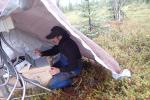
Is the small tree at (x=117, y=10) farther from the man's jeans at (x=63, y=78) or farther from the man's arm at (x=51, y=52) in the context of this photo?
the man's jeans at (x=63, y=78)

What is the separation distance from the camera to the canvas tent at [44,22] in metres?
4.97

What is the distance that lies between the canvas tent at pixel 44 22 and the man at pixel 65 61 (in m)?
0.16

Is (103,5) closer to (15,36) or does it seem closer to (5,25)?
(15,36)

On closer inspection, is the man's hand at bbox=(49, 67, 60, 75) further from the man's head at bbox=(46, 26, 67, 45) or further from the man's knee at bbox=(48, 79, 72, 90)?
the man's head at bbox=(46, 26, 67, 45)

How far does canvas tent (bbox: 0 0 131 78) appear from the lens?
497cm

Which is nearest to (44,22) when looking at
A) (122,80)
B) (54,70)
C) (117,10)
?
(54,70)

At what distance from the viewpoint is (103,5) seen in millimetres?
15070

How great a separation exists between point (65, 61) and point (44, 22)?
1102 mm

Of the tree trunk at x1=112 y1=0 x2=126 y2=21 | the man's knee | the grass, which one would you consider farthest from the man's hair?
the tree trunk at x1=112 y1=0 x2=126 y2=21

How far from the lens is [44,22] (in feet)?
24.4

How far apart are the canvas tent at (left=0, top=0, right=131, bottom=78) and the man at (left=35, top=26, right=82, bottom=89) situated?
16cm

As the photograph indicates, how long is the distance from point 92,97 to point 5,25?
2034 mm

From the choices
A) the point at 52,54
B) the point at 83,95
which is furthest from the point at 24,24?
the point at 83,95

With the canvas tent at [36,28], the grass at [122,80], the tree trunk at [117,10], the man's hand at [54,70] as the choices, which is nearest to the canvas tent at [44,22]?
the canvas tent at [36,28]
